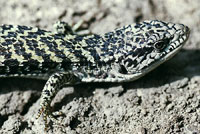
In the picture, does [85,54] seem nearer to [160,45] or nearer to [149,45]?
[149,45]

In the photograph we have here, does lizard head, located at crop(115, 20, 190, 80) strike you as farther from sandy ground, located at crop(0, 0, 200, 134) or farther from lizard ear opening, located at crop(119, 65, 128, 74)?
sandy ground, located at crop(0, 0, 200, 134)

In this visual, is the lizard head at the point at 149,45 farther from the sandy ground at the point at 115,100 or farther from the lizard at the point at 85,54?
the sandy ground at the point at 115,100

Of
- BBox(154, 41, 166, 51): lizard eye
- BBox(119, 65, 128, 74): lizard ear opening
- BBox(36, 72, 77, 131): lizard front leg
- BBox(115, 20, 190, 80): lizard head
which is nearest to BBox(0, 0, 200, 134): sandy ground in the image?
BBox(36, 72, 77, 131): lizard front leg

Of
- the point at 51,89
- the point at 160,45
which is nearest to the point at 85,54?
the point at 51,89

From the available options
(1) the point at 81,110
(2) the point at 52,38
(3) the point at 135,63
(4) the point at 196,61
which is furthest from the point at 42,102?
(4) the point at 196,61

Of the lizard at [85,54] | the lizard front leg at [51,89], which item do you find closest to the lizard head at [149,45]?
the lizard at [85,54]

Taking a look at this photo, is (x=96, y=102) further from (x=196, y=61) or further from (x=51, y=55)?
(x=196, y=61)
